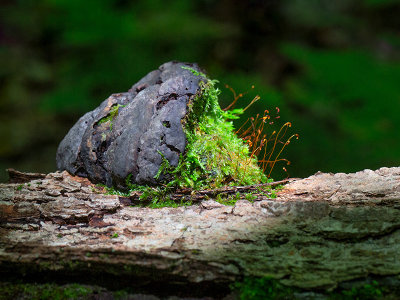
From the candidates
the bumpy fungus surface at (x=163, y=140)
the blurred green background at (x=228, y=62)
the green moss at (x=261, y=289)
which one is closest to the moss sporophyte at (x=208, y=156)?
the bumpy fungus surface at (x=163, y=140)

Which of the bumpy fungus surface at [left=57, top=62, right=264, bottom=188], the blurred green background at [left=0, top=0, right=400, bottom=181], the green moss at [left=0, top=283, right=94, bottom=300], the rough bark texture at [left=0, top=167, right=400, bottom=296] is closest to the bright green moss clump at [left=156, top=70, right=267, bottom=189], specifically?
the bumpy fungus surface at [left=57, top=62, right=264, bottom=188]

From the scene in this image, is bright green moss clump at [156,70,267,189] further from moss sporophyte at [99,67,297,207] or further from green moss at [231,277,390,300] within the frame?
green moss at [231,277,390,300]

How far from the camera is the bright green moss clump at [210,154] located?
2289mm

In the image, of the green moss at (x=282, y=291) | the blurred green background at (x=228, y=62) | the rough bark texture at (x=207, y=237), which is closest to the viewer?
the green moss at (x=282, y=291)

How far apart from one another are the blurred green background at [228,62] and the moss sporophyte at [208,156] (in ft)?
1.82

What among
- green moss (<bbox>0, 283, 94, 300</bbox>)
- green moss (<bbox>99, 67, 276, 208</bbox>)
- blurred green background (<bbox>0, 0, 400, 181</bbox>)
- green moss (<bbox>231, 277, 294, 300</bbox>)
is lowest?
green moss (<bbox>0, 283, 94, 300</bbox>)

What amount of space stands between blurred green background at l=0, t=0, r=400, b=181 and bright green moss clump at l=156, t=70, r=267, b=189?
614mm

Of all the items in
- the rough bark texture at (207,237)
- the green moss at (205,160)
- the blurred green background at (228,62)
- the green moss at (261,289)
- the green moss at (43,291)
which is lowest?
the green moss at (43,291)

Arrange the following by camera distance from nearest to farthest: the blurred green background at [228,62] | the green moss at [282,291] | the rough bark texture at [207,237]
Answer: the green moss at [282,291] → the rough bark texture at [207,237] → the blurred green background at [228,62]

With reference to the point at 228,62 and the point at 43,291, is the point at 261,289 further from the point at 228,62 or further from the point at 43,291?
the point at 228,62

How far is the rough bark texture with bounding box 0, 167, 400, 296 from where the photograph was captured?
149cm

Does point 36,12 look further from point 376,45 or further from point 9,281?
point 376,45

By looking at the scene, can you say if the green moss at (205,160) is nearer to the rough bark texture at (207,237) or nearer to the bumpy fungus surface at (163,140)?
the bumpy fungus surface at (163,140)

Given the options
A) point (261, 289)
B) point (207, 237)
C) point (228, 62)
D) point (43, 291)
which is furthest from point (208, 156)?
point (228, 62)
